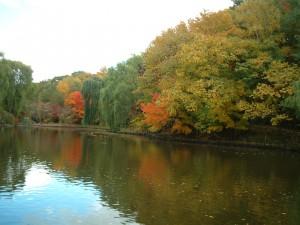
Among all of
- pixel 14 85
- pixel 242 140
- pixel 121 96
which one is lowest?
pixel 242 140

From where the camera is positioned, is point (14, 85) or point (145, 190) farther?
point (14, 85)

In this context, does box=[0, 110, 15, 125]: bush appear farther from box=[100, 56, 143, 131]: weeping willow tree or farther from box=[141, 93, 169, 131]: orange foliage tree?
box=[141, 93, 169, 131]: orange foliage tree

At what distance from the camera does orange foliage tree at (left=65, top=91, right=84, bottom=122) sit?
90250 mm

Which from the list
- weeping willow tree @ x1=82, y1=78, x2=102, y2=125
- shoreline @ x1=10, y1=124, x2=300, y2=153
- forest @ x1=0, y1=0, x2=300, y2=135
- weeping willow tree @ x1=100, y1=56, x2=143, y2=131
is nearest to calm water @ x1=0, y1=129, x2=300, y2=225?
shoreline @ x1=10, y1=124, x2=300, y2=153

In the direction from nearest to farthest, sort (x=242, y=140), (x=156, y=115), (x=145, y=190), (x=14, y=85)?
(x=145, y=190) → (x=242, y=140) → (x=156, y=115) → (x=14, y=85)

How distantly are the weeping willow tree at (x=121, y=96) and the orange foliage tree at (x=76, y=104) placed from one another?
23656 millimetres

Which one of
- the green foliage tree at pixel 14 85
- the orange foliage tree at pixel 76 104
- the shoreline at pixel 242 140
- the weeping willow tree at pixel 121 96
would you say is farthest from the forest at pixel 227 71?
the orange foliage tree at pixel 76 104

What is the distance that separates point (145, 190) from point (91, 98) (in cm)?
5895

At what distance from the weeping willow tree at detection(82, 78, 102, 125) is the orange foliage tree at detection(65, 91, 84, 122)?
40.4ft

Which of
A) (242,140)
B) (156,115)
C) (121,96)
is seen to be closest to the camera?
(242,140)

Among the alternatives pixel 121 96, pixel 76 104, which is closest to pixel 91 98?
pixel 76 104

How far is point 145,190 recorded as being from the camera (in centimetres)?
1822

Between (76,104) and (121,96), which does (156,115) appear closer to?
(121,96)

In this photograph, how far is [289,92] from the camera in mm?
36062
